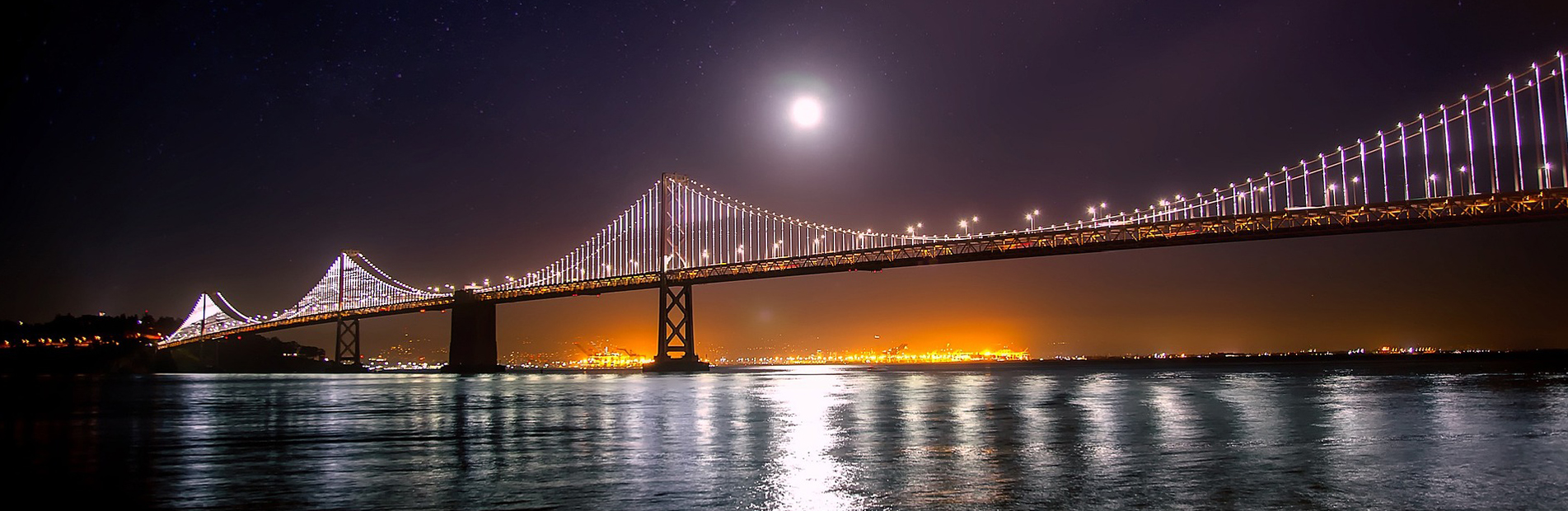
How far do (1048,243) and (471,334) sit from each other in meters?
37.6

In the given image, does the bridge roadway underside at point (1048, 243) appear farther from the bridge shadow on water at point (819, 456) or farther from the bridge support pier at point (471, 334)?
the bridge shadow on water at point (819, 456)

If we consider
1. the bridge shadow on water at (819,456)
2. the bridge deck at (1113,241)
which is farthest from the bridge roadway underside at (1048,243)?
the bridge shadow on water at (819,456)

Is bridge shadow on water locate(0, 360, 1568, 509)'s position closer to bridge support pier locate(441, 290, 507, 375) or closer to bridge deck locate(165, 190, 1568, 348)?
bridge deck locate(165, 190, 1568, 348)

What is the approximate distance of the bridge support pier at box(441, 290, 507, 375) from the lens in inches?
2793

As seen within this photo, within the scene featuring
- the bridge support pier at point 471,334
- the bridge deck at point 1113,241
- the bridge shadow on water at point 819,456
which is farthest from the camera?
the bridge support pier at point 471,334

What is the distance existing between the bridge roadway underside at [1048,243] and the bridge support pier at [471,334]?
0.17 ft

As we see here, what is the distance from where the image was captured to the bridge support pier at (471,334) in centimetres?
7094

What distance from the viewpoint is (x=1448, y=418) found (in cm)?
1742

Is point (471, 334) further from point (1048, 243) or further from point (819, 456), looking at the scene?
point (819, 456)

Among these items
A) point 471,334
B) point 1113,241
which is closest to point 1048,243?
point 1113,241

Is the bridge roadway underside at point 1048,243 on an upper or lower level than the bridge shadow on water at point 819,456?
upper

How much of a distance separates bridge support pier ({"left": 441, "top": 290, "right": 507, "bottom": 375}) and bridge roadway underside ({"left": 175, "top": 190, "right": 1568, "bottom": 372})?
0.05 metres

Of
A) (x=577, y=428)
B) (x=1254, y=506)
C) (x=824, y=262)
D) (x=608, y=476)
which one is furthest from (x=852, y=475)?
(x=824, y=262)

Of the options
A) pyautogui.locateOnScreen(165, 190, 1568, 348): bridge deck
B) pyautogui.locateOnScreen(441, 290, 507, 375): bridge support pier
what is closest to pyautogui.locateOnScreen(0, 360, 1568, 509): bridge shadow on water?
pyautogui.locateOnScreen(165, 190, 1568, 348): bridge deck
